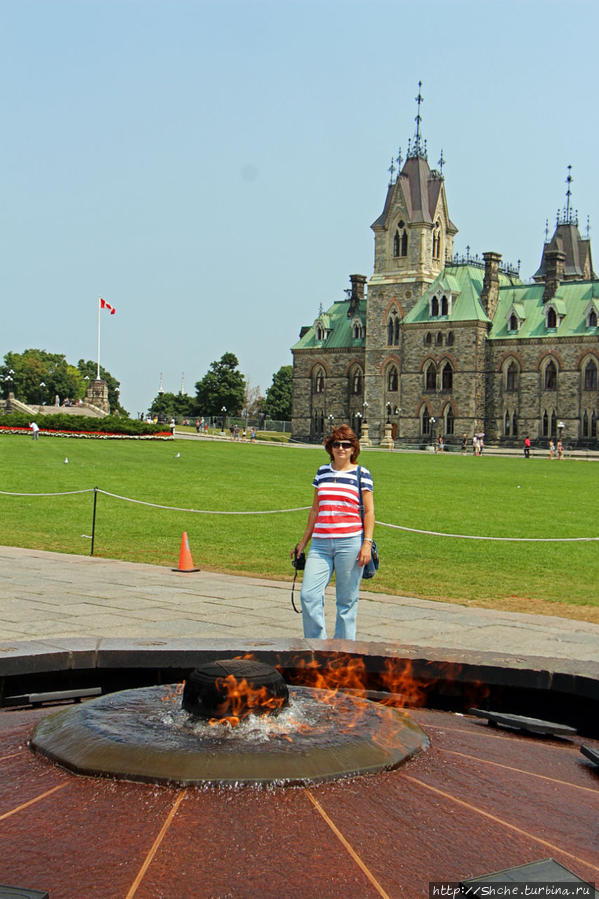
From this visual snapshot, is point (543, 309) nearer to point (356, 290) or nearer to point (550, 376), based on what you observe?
point (550, 376)

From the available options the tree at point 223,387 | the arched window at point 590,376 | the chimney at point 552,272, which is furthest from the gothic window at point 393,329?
the tree at point 223,387

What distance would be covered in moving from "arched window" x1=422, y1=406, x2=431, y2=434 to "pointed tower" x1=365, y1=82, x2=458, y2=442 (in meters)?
2.48

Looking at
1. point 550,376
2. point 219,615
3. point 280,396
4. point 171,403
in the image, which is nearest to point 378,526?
point 219,615

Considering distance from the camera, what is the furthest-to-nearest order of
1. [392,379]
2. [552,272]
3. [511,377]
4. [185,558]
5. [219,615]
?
[392,379] < [552,272] < [511,377] < [185,558] < [219,615]

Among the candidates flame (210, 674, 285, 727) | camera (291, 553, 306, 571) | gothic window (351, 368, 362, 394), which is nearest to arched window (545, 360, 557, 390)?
gothic window (351, 368, 362, 394)

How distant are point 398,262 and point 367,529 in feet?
276

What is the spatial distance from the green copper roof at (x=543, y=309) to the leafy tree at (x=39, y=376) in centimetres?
6895

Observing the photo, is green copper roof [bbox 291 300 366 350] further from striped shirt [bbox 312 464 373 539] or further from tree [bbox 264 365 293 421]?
striped shirt [bbox 312 464 373 539]

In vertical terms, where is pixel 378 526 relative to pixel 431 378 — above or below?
below

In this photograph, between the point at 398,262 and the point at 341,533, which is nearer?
the point at 341,533

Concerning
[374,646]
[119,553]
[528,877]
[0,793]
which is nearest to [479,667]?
[374,646]

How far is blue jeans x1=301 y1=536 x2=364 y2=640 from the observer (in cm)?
726

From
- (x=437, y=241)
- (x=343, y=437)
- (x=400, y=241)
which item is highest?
(x=437, y=241)

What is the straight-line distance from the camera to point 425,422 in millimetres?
85688
